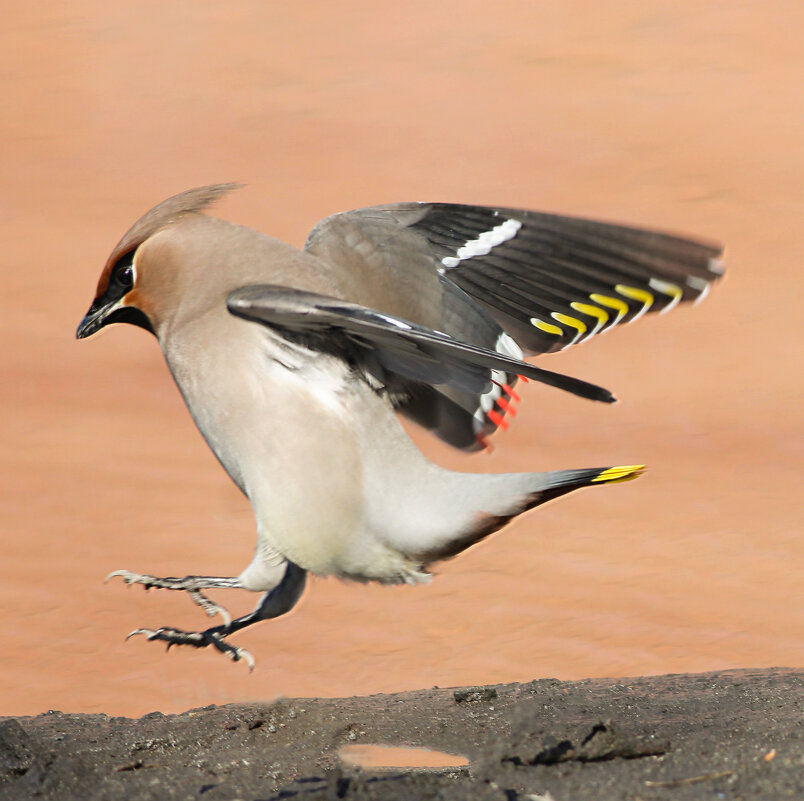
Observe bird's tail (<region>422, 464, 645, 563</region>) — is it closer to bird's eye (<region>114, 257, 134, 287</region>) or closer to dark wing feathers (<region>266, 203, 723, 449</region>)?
dark wing feathers (<region>266, 203, 723, 449</region>)

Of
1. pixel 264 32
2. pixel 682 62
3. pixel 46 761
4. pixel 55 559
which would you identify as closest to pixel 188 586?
pixel 46 761

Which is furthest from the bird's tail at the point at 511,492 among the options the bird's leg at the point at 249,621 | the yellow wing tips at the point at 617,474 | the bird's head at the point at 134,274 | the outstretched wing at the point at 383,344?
the bird's head at the point at 134,274

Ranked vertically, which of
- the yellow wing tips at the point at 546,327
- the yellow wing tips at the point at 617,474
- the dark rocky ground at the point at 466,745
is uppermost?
the yellow wing tips at the point at 546,327

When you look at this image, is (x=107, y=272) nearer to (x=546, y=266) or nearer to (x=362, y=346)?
(x=362, y=346)

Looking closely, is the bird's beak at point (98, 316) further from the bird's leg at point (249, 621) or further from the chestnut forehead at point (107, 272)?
the bird's leg at point (249, 621)

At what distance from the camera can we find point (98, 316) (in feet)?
10.4

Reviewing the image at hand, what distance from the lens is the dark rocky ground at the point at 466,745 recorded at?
241 cm

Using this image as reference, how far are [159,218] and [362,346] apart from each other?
624 mm

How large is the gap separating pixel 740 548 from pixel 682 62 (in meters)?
5.48

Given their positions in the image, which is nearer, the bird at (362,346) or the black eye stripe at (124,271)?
the bird at (362,346)

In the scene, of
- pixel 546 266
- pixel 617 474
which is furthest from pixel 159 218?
pixel 617 474

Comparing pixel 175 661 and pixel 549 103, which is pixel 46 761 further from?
pixel 549 103

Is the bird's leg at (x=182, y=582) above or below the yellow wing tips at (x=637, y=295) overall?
below

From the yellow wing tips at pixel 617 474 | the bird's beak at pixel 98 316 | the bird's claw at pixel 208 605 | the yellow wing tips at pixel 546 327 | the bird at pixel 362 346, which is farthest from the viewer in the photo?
the yellow wing tips at pixel 546 327
